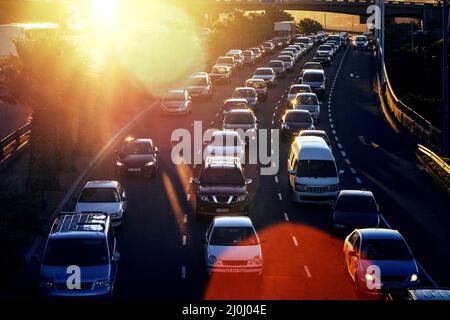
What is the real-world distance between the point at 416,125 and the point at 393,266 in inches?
1126

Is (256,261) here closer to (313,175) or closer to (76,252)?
(76,252)

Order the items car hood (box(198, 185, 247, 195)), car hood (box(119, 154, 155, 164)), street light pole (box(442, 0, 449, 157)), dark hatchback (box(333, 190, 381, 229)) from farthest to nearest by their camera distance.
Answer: street light pole (box(442, 0, 449, 157))
car hood (box(119, 154, 155, 164))
car hood (box(198, 185, 247, 195))
dark hatchback (box(333, 190, 381, 229))

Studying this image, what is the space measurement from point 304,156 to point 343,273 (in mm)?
10225

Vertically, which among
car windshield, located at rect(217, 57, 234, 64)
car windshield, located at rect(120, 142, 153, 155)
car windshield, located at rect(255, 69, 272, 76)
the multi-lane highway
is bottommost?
the multi-lane highway

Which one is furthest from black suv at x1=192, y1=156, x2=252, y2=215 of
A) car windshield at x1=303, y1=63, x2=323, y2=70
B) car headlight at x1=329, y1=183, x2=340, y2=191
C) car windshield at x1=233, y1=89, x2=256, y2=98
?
car windshield at x1=303, y1=63, x2=323, y2=70

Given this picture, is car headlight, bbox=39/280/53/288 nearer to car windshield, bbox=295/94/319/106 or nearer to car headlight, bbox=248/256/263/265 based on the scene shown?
car headlight, bbox=248/256/263/265

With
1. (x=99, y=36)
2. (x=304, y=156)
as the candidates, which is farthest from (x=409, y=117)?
(x=99, y=36)

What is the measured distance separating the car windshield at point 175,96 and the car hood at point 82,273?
113ft

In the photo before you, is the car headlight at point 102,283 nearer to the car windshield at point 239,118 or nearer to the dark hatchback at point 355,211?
the dark hatchback at point 355,211

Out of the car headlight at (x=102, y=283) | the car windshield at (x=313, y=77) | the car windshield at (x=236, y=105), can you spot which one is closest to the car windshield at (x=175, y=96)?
the car windshield at (x=236, y=105)

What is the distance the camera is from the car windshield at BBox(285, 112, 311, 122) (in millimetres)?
47344

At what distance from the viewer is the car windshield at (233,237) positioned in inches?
928

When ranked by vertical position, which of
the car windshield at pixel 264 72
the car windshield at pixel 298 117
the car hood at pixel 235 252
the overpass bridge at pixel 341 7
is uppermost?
the overpass bridge at pixel 341 7

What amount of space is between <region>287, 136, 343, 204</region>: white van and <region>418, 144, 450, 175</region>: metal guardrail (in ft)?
22.5
